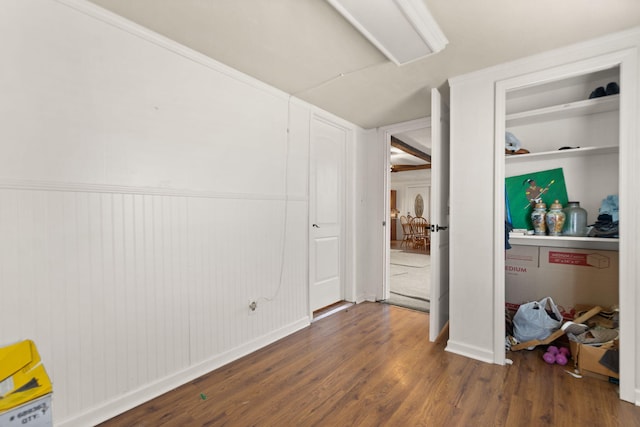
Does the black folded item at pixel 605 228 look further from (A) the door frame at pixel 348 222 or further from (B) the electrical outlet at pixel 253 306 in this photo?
(B) the electrical outlet at pixel 253 306

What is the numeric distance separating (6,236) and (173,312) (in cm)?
91

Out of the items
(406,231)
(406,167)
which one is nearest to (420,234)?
(406,231)

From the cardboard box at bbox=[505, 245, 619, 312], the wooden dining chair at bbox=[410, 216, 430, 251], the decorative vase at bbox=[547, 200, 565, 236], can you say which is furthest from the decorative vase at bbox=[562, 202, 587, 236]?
the wooden dining chair at bbox=[410, 216, 430, 251]

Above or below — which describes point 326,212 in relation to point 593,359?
above

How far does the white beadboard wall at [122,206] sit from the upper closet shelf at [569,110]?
6.88ft

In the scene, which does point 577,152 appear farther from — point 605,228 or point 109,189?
point 109,189

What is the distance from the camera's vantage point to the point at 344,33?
182 cm

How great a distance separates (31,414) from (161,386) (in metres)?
0.84

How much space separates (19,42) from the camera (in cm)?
138

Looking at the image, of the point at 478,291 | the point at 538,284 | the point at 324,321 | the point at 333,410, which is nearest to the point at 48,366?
the point at 333,410

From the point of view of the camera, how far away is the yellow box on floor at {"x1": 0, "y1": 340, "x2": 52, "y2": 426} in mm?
1055

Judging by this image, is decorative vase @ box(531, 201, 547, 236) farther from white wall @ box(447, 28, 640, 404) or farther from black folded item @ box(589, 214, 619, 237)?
white wall @ box(447, 28, 640, 404)

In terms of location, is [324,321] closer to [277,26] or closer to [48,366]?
[48,366]

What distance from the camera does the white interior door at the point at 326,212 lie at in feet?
10.4
